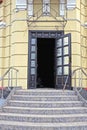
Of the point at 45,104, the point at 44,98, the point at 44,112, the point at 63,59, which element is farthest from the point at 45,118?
the point at 63,59

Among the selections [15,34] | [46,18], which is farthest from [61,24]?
[15,34]

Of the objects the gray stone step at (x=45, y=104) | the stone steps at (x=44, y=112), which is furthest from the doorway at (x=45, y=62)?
the gray stone step at (x=45, y=104)

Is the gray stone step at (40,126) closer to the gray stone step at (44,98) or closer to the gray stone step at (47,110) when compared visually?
the gray stone step at (47,110)

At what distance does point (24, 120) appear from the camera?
900cm

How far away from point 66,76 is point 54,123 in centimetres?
328

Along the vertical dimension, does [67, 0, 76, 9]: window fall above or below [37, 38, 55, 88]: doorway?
above

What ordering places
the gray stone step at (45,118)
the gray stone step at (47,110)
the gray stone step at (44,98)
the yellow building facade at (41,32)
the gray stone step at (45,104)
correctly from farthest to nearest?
the yellow building facade at (41,32) → the gray stone step at (44,98) → the gray stone step at (45,104) → the gray stone step at (47,110) → the gray stone step at (45,118)

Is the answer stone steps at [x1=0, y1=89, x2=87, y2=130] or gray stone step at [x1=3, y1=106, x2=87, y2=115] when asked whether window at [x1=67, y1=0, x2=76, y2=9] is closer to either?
stone steps at [x1=0, y1=89, x2=87, y2=130]

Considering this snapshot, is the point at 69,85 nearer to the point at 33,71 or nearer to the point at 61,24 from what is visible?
the point at 33,71

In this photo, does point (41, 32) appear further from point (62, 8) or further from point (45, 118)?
point (45, 118)

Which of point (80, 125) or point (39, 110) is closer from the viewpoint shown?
point (80, 125)

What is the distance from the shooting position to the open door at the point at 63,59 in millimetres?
11695

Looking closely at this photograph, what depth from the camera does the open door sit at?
38.4ft

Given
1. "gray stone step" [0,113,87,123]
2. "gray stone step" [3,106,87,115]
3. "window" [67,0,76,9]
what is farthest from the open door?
"gray stone step" [0,113,87,123]
